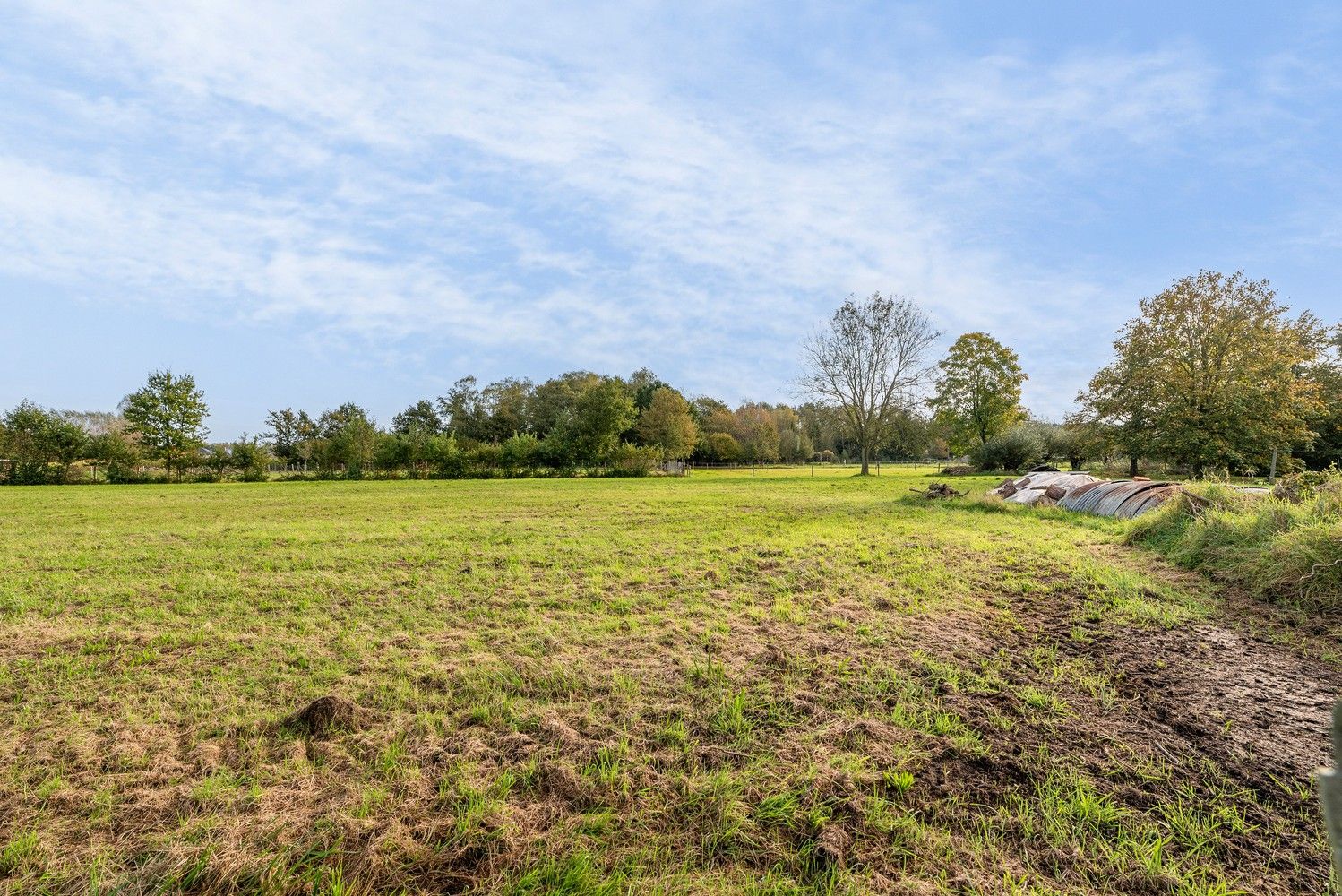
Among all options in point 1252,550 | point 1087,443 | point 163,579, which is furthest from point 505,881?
point 1087,443

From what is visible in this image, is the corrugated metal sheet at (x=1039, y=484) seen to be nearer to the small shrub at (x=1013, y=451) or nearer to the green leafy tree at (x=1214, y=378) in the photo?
the green leafy tree at (x=1214, y=378)

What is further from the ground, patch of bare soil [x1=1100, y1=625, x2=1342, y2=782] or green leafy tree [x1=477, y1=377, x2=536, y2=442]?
green leafy tree [x1=477, y1=377, x2=536, y2=442]

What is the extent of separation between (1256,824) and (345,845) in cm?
336

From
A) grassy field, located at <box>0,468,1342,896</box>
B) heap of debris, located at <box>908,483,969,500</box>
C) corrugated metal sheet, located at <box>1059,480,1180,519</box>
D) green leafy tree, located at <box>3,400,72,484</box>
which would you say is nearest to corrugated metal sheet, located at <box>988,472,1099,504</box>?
corrugated metal sheet, located at <box>1059,480,1180,519</box>

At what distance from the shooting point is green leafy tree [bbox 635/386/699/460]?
48188 millimetres

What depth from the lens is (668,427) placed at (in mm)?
48062

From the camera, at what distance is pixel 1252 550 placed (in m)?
5.52

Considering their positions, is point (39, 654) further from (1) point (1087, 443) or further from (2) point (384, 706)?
(1) point (1087, 443)

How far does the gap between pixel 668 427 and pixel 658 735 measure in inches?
1810

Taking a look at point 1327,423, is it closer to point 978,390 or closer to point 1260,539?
point 978,390

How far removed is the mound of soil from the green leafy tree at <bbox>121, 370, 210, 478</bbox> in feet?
162

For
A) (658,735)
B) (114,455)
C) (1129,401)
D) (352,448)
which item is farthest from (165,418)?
(1129,401)

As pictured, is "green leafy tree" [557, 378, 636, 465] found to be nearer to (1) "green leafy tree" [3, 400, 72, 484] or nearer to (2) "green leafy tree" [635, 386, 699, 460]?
(2) "green leafy tree" [635, 386, 699, 460]

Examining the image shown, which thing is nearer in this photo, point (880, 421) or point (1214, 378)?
point (1214, 378)
